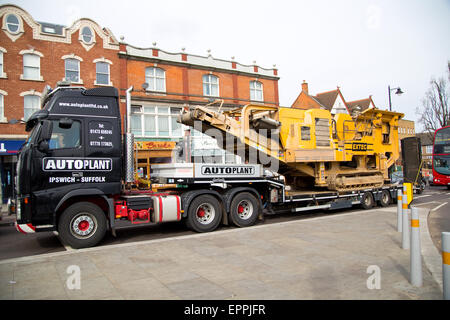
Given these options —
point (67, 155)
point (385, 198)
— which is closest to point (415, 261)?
point (67, 155)

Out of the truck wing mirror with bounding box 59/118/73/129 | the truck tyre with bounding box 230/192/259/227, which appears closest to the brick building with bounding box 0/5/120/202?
the truck wing mirror with bounding box 59/118/73/129

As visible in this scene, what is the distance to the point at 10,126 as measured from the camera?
20125mm

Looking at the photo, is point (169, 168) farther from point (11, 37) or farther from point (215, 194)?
point (11, 37)

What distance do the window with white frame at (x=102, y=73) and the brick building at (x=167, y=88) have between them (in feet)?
3.64

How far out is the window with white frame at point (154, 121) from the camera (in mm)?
24297

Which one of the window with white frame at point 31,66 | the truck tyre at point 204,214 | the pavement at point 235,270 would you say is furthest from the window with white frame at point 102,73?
the pavement at point 235,270

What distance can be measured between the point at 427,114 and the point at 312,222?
37192 millimetres

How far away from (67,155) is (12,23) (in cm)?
1915

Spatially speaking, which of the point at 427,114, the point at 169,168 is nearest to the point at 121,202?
the point at 169,168

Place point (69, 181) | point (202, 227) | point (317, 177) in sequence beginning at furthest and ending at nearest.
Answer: point (317, 177) < point (202, 227) < point (69, 181)

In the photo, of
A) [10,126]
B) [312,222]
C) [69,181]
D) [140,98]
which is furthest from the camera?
[140,98]

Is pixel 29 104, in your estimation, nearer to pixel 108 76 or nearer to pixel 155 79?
pixel 108 76

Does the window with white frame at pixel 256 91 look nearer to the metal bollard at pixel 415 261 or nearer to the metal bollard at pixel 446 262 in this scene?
the metal bollard at pixel 415 261

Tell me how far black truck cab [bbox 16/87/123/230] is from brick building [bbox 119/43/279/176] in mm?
14722
